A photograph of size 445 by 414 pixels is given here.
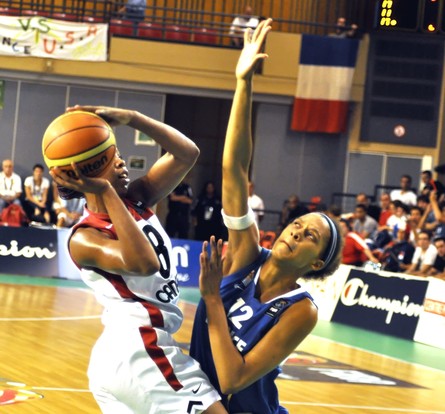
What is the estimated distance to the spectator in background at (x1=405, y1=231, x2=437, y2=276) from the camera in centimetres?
1483

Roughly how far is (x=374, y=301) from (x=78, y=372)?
6.02m

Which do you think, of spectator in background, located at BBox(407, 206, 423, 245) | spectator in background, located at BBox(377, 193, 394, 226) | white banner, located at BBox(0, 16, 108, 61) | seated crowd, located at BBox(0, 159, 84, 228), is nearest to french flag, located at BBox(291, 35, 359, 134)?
spectator in background, located at BBox(377, 193, 394, 226)

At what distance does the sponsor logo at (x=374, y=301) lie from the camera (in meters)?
13.4

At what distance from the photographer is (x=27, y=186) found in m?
19.0

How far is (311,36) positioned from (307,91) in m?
1.15

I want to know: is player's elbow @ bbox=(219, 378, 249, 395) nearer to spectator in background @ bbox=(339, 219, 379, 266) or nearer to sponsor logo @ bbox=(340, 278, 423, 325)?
sponsor logo @ bbox=(340, 278, 423, 325)

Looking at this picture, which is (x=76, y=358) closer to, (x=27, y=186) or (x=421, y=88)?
(x=27, y=186)

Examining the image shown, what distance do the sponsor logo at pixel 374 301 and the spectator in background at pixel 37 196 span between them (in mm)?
6521

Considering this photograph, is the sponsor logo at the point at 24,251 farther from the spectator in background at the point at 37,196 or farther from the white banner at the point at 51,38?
the white banner at the point at 51,38

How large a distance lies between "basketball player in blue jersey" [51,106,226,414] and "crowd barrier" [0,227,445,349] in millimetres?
8043

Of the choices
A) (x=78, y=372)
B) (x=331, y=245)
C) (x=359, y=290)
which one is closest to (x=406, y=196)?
(x=359, y=290)

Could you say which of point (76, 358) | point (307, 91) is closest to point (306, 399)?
point (76, 358)

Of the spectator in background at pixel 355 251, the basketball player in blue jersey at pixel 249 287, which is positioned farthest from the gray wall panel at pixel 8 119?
the basketball player in blue jersey at pixel 249 287

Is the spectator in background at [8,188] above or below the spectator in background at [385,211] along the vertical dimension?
below
